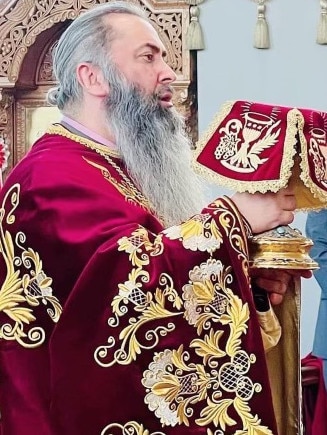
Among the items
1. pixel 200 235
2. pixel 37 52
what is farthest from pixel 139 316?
pixel 37 52

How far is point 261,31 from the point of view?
425 cm

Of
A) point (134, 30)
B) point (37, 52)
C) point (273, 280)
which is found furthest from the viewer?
point (37, 52)

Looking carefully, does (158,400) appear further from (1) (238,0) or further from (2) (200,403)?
(1) (238,0)

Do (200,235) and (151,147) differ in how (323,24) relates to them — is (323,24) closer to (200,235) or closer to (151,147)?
(151,147)

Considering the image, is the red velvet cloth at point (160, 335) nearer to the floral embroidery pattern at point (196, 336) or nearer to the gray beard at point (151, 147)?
the floral embroidery pattern at point (196, 336)

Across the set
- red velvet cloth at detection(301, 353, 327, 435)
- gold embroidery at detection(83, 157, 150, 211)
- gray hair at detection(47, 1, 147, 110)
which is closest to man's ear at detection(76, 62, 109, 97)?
gray hair at detection(47, 1, 147, 110)

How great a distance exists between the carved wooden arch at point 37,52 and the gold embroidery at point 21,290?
2.67 m

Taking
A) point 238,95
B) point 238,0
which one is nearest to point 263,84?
point 238,95

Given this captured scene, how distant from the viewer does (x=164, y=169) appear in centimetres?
197

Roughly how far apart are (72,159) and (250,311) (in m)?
0.45

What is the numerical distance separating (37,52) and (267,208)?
10.5 ft

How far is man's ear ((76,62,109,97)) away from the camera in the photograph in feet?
6.33

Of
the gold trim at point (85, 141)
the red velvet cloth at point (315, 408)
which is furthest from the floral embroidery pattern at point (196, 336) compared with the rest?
the red velvet cloth at point (315, 408)

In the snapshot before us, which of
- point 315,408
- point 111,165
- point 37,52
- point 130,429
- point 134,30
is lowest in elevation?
point 315,408
